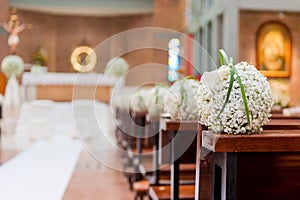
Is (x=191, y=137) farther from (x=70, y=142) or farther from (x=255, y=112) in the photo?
(x=70, y=142)

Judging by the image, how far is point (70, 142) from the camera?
7977 millimetres

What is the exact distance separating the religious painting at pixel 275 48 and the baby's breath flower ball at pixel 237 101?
7372mm

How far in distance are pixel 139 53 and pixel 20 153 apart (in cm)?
919

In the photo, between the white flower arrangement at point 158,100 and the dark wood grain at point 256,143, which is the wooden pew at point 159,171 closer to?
the white flower arrangement at point 158,100

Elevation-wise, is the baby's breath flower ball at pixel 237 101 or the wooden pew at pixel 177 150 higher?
the baby's breath flower ball at pixel 237 101

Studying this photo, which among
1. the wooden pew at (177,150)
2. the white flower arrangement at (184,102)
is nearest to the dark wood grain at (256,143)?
the wooden pew at (177,150)

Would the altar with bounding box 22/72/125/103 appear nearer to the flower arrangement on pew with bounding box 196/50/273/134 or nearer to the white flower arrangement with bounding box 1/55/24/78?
the white flower arrangement with bounding box 1/55/24/78

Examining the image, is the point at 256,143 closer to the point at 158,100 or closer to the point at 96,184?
the point at 158,100

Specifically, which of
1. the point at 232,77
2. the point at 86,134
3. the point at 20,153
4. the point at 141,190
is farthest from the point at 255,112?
the point at 86,134

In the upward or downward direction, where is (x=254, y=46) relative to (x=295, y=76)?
upward

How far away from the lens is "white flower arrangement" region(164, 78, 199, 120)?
2.64 meters

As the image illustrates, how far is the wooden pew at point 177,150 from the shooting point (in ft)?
8.11

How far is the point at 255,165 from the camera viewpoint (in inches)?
59.1

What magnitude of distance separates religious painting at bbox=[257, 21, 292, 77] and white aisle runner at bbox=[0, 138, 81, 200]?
4034 mm
